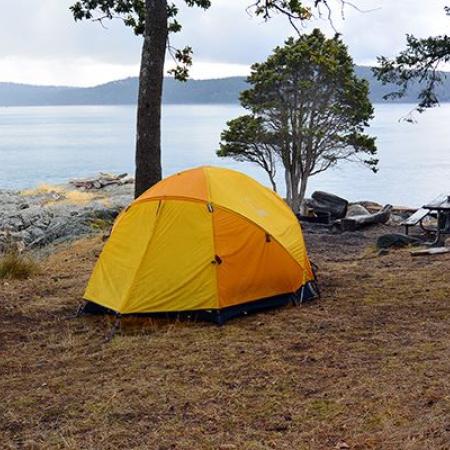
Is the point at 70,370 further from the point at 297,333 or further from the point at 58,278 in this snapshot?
the point at 58,278

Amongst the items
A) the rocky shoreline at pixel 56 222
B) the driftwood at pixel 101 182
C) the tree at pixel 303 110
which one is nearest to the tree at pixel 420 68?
the rocky shoreline at pixel 56 222

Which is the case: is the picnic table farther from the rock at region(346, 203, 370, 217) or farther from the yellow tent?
the rock at region(346, 203, 370, 217)

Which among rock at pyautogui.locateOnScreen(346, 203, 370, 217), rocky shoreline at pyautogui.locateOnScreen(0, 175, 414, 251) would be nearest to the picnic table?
rocky shoreline at pyautogui.locateOnScreen(0, 175, 414, 251)

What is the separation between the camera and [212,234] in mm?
6602

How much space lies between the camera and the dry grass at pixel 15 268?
9.01 metres

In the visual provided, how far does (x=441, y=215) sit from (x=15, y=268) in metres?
7.03

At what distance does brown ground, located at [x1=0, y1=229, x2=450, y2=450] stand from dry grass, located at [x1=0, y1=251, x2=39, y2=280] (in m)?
1.27

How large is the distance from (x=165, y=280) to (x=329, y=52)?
17.7 meters

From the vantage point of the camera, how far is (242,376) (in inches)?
193

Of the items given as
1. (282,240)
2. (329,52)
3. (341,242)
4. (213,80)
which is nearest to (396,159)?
(329,52)

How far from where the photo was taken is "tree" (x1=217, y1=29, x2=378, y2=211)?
22953 millimetres

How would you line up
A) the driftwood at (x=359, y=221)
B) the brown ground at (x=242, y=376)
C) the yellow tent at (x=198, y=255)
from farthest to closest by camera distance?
1. the driftwood at (x=359, y=221)
2. the yellow tent at (x=198, y=255)
3. the brown ground at (x=242, y=376)

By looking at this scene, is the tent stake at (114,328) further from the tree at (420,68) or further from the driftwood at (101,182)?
the driftwood at (101,182)

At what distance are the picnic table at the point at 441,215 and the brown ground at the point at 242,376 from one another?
330 centimetres
